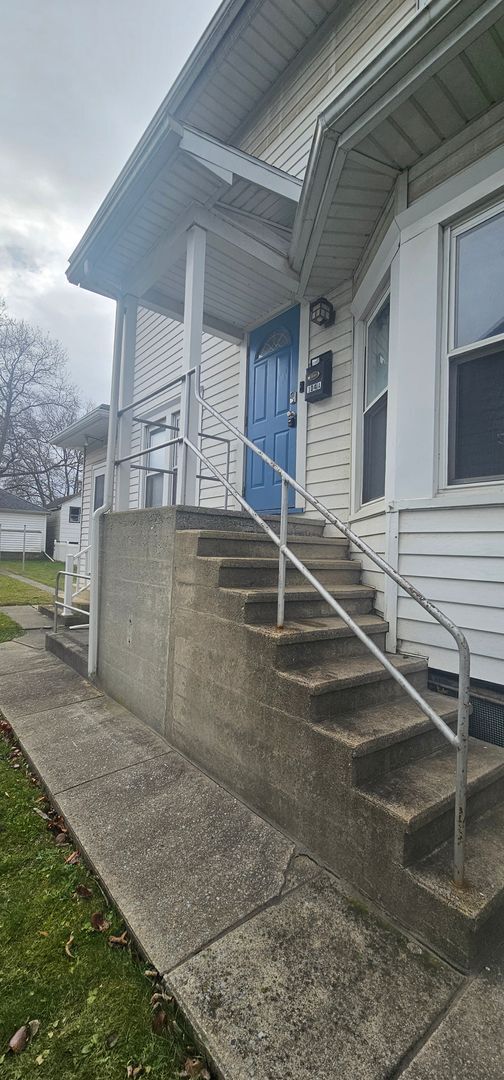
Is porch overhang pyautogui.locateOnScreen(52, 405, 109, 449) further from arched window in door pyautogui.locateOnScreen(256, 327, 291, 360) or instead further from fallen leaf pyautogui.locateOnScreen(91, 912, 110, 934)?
fallen leaf pyautogui.locateOnScreen(91, 912, 110, 934)

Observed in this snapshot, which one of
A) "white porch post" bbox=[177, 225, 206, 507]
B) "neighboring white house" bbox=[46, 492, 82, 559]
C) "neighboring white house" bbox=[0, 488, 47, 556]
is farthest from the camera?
"neighboring white house" bbox=[46, 492, 82, 559]

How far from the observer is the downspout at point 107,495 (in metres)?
4.13

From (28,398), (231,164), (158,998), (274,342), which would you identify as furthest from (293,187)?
(28,398)

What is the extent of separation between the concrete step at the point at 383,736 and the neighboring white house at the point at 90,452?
26.5 ft

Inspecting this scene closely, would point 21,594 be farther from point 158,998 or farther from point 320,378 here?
point 158,998

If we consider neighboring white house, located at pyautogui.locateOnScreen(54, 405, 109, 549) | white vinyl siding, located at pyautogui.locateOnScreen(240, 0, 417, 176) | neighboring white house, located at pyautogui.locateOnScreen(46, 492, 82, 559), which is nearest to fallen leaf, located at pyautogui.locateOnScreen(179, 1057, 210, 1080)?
white vinyl siding, located at pyautogui.locateOnScreen(240, 0, 417, 176)

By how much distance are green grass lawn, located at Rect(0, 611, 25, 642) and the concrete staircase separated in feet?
13.4

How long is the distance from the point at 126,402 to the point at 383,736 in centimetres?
389

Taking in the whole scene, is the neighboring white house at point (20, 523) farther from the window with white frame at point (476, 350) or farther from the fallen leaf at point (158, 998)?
the fallen leaf at point (158, 998)

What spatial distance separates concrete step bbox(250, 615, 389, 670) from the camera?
2.17 metres

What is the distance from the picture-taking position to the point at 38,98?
939 cm

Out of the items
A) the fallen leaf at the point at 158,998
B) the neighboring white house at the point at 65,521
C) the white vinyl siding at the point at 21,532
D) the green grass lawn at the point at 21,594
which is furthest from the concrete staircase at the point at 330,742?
the white vinyl siding at the point at 21,532

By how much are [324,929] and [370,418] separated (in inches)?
127

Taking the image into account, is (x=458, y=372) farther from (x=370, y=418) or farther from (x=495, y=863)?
(x=495, y=863)
